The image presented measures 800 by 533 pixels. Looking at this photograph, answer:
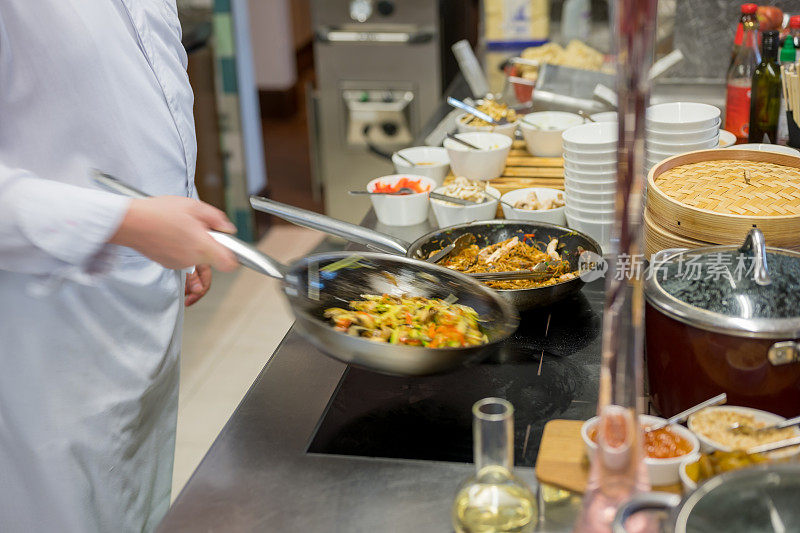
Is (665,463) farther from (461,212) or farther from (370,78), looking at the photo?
(370,78)

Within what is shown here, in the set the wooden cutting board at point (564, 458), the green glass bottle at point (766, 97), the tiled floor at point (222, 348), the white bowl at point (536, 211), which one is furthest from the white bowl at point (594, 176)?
the tiled floor at point (222, 348)

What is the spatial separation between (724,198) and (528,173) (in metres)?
0.81

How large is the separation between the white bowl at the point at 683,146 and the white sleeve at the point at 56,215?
3.90 feet

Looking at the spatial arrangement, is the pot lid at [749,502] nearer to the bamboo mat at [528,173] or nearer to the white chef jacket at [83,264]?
the white chef jacket at [83,264]

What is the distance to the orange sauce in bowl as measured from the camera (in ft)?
3.38

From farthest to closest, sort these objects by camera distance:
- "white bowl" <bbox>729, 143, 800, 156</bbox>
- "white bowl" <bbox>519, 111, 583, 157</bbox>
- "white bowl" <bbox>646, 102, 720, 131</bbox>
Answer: "white bowl" <bbox>519, 111, 583, 157</bbox> < "white bowl" <bbox>646, 102, 720, 131</bbox> < "white bowl" <bbox>729, 143, 800, 156</bbox>

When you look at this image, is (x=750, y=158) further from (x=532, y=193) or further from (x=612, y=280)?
(x=612, y=280)

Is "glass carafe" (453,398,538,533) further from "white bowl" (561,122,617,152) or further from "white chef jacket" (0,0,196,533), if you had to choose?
"white bowl" (561,122,617,152)

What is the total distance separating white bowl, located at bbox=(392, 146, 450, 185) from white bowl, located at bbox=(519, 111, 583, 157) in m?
0.25

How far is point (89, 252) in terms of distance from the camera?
1.29 metres

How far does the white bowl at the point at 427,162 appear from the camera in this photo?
7.27 ft

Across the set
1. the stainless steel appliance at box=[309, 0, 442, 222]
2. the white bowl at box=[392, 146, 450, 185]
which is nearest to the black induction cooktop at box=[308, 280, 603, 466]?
the white bowl at box=[392, 146, 450, 185]

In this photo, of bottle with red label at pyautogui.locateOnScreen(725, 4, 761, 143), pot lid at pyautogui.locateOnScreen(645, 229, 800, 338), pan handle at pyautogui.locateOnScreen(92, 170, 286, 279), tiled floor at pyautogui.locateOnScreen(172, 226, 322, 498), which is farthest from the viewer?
tiled floor at pyautogui.locateOnScreen(172, 226, 322, 498)

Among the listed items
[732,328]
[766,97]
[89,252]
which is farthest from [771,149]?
[89,252]
